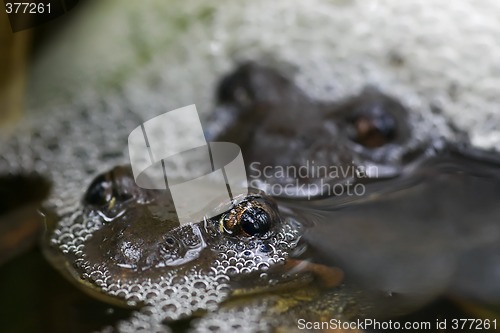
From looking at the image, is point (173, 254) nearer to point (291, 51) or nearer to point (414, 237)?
point (414, 237)

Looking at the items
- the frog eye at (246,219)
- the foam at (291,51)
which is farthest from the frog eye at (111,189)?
the foam at (291,51)

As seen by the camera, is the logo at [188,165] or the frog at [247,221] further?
the logo at [188,165]

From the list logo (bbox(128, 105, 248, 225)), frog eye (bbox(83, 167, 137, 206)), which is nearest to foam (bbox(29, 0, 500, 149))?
logo (bbox(128, 105, 248, 225))

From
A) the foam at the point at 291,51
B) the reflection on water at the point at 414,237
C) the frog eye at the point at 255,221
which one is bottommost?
the reflection on water at the point at 414,237

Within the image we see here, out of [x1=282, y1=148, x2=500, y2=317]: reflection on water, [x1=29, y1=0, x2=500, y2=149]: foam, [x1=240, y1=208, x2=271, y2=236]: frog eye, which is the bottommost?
[x1=282, y1=148, x2=500, y2=317]: reflection on water

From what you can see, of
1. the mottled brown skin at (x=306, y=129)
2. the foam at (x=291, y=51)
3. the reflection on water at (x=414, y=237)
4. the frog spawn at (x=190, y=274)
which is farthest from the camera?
the foam at (x=291, y=51)

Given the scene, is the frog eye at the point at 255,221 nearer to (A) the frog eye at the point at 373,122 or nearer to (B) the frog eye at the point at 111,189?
(B) the frog eye at the point at 111,189

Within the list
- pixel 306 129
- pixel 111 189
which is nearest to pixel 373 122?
pixel 306 129

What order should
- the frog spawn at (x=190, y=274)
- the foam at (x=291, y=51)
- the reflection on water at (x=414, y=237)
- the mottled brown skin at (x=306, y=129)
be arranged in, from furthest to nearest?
the foam at (x=291, y=51), the mottled brown skin at (x=306, y=129), the reflection on water at (x=414, y=237), the frog spawn at (x=190, y=274)

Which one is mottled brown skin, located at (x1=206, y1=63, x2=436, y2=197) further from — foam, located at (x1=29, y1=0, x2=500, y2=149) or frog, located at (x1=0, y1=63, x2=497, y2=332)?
foam, located at (x1=29, y1=0, x2=500, y2=149)
